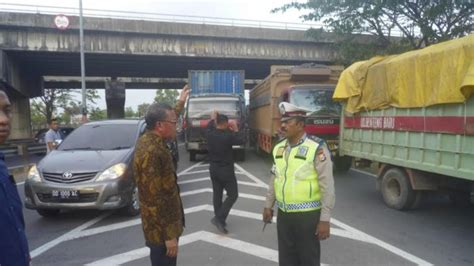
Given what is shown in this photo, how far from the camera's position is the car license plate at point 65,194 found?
238 inches

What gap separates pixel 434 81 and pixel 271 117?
7598mm

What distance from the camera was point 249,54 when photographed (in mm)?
24438

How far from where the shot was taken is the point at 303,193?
10.7 ft

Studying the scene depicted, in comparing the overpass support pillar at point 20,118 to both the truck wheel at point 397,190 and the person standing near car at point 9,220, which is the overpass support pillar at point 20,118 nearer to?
the truck wheel at point 397,190

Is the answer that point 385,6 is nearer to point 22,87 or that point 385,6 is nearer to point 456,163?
point 456,163

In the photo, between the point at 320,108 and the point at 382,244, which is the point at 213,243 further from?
the point at 320,108

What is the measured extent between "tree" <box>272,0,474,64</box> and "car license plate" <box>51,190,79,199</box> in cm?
1267

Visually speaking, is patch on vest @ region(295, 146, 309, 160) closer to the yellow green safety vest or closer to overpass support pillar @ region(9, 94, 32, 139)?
the yellow green safety vest

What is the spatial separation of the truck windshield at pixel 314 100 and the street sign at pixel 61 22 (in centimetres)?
1474

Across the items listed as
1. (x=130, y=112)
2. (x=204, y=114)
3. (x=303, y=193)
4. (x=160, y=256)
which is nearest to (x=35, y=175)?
(x=160, y=256)

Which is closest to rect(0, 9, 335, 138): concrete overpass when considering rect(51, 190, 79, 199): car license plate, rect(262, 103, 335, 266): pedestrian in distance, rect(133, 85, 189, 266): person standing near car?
rect(51, 190, 79, 199): car license plate

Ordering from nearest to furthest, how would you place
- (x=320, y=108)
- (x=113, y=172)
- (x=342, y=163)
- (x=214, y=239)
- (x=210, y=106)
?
(x=214, y=239) < (x=113, y=172) < (x=320, y=108) < (x=342, y=163) < (x=210, y=106)

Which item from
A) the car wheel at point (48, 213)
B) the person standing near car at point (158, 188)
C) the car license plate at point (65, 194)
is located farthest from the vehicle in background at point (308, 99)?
the person standing near car at point (158, 188)

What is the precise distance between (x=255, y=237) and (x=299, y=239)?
230cm
